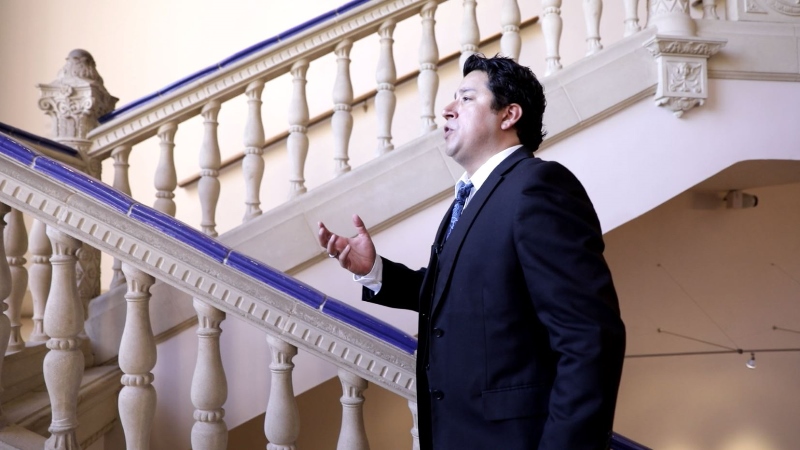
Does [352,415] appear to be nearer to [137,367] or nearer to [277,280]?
[277,280]

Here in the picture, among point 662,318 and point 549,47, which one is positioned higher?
point 549,47

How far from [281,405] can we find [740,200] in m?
3.90

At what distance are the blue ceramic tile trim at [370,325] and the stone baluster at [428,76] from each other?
4.54 feet

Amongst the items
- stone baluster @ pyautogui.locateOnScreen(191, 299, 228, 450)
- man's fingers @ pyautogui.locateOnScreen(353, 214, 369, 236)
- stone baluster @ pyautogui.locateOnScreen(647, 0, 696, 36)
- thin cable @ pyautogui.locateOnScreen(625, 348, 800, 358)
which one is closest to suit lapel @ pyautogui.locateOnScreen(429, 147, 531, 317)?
man's fingers @ pyautogui.locateOnScreen(353, 214, 369, 236)

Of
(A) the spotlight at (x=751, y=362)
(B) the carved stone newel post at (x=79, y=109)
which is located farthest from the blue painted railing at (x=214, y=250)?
(A) the spotlight at (x=751, y=362)

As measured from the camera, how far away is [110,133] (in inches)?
114

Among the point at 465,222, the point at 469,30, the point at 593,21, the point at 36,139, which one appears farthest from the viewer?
the point at 593,21

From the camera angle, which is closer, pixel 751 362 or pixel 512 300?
pixel 512 300

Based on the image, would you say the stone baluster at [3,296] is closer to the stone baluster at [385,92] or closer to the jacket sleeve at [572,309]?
the jacket sleeve at [572,309]

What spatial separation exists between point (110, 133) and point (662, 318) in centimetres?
353

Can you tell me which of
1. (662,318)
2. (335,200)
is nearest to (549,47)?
(335,200)

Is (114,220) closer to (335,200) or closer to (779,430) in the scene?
(335,200)

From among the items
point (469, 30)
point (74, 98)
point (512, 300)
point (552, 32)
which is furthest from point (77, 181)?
point (552, 32)

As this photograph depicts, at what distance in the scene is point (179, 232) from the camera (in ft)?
5.90
